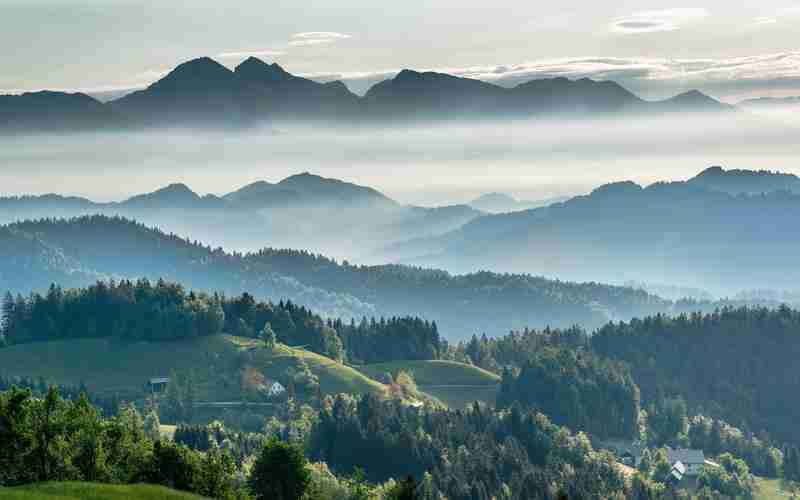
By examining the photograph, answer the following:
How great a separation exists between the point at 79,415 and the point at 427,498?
7506 cm

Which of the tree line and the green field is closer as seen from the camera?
the green field

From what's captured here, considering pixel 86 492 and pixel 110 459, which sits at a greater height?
pixel 86 492

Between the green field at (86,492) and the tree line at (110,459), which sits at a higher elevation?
the green field at (86,492)

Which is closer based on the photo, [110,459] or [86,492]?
[86,492]

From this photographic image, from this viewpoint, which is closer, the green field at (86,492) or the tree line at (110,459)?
the green field at (86,492)

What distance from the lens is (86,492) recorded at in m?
85.5

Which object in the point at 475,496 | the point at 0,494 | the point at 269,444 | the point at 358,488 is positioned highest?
the point at 0,494

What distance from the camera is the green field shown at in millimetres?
80188

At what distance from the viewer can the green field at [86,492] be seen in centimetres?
8019

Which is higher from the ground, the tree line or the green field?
the green field

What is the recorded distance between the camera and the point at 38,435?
10588cm

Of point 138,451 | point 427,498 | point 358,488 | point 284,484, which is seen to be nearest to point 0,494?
point 138,451

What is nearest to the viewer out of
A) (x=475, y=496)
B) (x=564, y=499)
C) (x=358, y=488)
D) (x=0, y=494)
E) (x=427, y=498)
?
(x=0, y=494)

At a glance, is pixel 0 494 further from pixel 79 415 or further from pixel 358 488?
pixel 358 488
